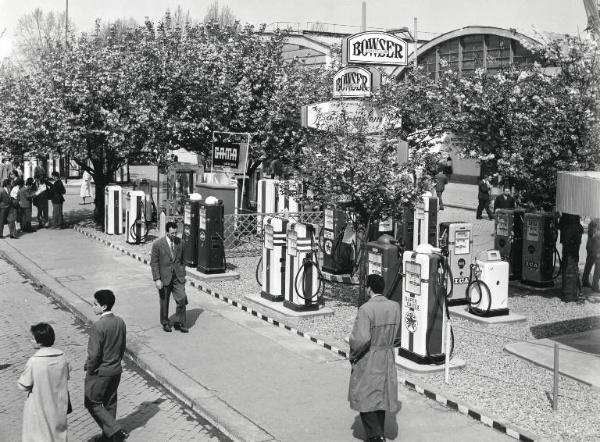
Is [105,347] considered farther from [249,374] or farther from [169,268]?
[169,268]

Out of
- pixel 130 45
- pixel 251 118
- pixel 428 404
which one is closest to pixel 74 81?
pixel 130 45

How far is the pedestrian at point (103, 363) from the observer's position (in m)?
7.38

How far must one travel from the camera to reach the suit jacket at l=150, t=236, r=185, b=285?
1159cm

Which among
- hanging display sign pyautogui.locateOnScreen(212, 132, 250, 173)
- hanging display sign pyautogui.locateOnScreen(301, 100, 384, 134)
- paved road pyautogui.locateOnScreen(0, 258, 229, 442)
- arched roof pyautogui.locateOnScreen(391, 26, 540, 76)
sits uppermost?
arched roof pyautogui.locateOnScreen(391, 26, 540, 76)

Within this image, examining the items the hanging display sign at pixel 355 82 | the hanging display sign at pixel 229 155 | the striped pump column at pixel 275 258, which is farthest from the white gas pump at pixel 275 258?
the hanging display sign at pixel 229 155

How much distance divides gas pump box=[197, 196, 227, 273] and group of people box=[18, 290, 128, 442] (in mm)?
8406

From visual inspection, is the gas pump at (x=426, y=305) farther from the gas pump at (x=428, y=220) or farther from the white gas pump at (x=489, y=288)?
the gas pump at (x=428, y=220)

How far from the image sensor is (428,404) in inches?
345

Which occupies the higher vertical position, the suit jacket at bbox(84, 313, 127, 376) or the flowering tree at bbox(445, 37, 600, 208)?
the flowering tree at bbox(445, 37, 600, 208)

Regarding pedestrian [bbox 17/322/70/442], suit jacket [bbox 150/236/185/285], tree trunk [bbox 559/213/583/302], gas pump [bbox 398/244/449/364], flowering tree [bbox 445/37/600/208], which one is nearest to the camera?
pedestrian [bbox 17/322/70/442]

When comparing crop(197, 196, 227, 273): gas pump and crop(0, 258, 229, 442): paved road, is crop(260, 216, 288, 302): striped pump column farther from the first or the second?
crop(0, 258, 229, 442): paved road

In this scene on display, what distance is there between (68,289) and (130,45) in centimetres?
1196

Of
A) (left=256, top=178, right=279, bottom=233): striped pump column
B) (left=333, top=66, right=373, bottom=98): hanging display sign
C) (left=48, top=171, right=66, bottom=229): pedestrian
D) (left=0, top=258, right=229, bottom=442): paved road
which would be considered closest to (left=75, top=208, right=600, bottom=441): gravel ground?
(left=0, top=258, right=229, bottom=442): paved road

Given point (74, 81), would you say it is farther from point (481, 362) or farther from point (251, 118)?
point (481, 362)
